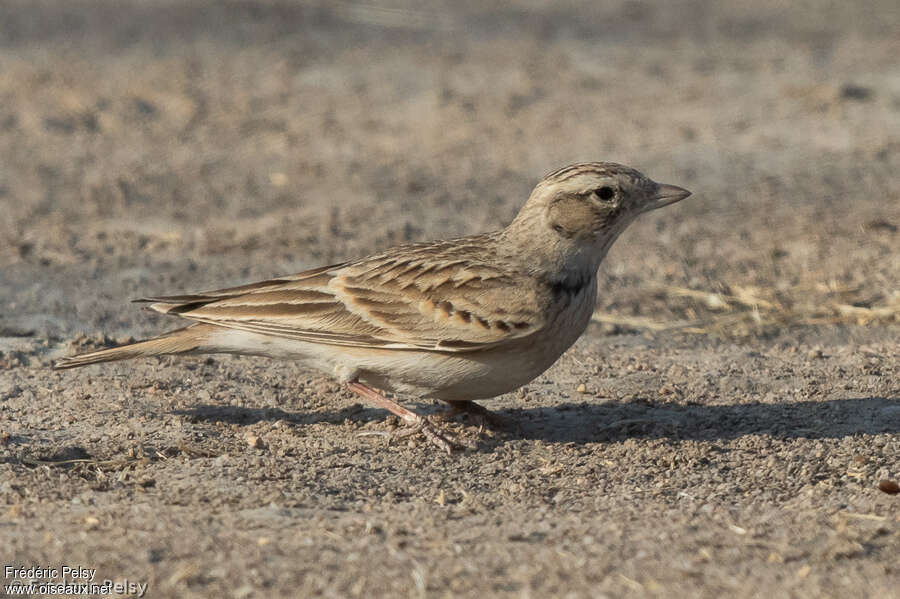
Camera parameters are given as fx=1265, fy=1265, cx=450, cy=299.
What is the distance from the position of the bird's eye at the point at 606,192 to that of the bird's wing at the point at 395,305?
0.56 m

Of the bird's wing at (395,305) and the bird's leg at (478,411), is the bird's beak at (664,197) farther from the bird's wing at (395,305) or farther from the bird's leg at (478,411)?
the bird's leg at (478,411)

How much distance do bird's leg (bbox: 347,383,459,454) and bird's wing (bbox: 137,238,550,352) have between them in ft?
1.02

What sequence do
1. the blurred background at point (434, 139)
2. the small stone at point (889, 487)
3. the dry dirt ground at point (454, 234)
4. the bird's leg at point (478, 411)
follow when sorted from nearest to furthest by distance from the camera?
the dry dirt ground at point (454, 234)
the small stone at point (889, 487)
the bird's leg at point (478, 411)
the blurred background at point (434, 139)

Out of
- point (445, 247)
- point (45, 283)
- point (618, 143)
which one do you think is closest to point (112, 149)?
point (45, 283)

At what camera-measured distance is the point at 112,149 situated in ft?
38.9

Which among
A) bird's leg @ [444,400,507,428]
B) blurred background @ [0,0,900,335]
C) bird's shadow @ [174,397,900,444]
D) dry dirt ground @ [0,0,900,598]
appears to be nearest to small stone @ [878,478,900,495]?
dry dirt ground @ [0,0,900,598]

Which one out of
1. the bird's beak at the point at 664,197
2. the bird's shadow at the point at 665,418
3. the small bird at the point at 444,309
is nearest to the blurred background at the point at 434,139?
the bird's shadow at the point at 665,418

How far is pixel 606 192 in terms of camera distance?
6133 millimetres

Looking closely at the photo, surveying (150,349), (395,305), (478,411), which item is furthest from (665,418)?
(150,349)

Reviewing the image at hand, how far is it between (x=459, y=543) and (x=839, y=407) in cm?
253

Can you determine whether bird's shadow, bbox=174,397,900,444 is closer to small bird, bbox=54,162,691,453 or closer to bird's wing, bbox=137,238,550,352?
small bird, bbox=54,162,691,453

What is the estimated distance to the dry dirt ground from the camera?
4711 millimetres

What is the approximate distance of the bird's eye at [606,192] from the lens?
6.12 metres

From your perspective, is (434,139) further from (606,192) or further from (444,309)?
(444,309)
